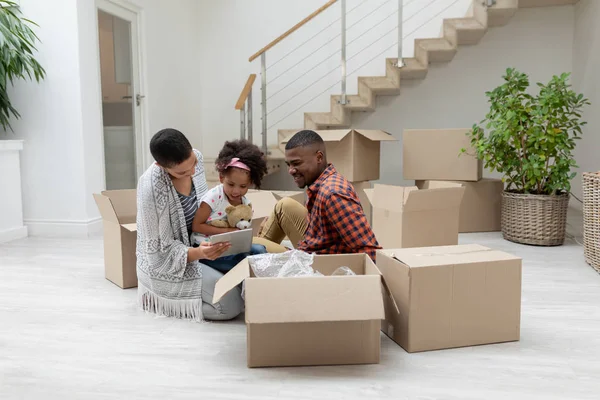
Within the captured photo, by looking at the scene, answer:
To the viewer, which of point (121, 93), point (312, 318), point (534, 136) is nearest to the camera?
point (312, 318)

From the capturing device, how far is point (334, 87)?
18.8 ft

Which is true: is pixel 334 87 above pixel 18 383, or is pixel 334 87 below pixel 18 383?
above

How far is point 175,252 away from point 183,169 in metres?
0.33

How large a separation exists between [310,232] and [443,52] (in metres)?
3.54

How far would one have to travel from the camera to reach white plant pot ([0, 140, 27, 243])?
3707mm

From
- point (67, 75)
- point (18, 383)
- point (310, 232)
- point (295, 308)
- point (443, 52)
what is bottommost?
point (18, 383)

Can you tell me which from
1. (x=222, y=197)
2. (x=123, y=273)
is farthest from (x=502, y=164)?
(x=123, y=273)

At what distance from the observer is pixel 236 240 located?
77.8 inches

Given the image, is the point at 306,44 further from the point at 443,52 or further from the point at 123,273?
the point at 123,273

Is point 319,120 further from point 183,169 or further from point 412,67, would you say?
point 183,169

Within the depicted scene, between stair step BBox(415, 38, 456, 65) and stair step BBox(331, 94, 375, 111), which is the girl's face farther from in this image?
stair step BBox(415, 38, 456, 65)

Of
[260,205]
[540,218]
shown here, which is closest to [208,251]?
[260,205]

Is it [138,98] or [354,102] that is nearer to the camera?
[138,98]

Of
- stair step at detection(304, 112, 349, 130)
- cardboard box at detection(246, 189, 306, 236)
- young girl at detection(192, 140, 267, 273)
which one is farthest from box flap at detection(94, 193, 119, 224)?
stair step at detection(304, 112, 349, 130)
